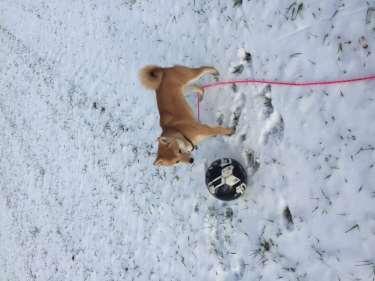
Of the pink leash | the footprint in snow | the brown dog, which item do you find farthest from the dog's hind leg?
the footprint in snow

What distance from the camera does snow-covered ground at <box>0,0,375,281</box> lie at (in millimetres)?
3943

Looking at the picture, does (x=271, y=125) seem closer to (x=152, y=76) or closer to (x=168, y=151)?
(x=168, y=151)

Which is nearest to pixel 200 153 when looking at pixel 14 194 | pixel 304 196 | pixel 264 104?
pixel 264 104

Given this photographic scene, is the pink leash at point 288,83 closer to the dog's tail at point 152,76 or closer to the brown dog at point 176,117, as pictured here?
the brown dog at point 176,117

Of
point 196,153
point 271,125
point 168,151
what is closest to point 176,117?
point 168,151

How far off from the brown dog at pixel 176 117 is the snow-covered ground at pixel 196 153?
409mm

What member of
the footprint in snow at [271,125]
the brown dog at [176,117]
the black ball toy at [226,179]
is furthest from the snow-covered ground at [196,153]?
the brown dog at [176,117]

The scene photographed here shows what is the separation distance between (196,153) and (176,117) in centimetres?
73

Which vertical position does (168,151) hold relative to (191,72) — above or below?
below

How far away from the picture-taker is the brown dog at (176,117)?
4.29 meters

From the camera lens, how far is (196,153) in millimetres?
5121

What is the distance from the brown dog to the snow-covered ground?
0.41 m

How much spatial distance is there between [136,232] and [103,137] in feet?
5.17

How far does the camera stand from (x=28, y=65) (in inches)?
345
